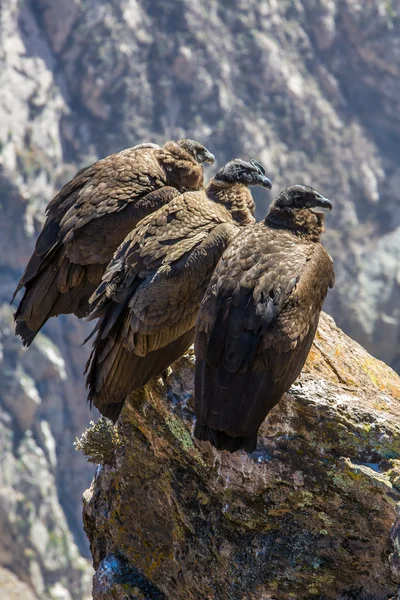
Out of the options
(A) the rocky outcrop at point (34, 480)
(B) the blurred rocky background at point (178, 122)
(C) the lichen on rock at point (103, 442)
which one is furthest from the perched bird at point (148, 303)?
(B) the blurred rocky background at point (178, 122)

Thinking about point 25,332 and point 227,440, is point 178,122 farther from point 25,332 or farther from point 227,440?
point 227,440

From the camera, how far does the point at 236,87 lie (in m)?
101

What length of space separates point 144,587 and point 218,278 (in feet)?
10.3

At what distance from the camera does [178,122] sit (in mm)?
97688

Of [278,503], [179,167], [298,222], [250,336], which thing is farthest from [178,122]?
[250,336]

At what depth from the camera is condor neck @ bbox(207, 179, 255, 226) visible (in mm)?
9227

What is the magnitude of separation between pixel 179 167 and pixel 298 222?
6.65 ft

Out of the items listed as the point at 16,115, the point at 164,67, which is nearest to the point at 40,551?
the point at 16,115

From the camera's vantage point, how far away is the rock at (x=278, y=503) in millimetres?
7207

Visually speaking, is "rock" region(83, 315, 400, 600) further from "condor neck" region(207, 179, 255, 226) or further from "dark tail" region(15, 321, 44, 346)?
"dark tail" region(15, 321, 44, 346)

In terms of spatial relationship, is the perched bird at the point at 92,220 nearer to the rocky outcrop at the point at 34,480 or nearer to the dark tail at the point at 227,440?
the dark tail at the point at 227,440

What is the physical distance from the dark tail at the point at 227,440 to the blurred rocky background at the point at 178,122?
7385 centimetres

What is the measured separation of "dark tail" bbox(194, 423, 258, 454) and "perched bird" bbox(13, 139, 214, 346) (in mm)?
2797

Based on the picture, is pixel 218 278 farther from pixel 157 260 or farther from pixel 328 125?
pixel 328 125
